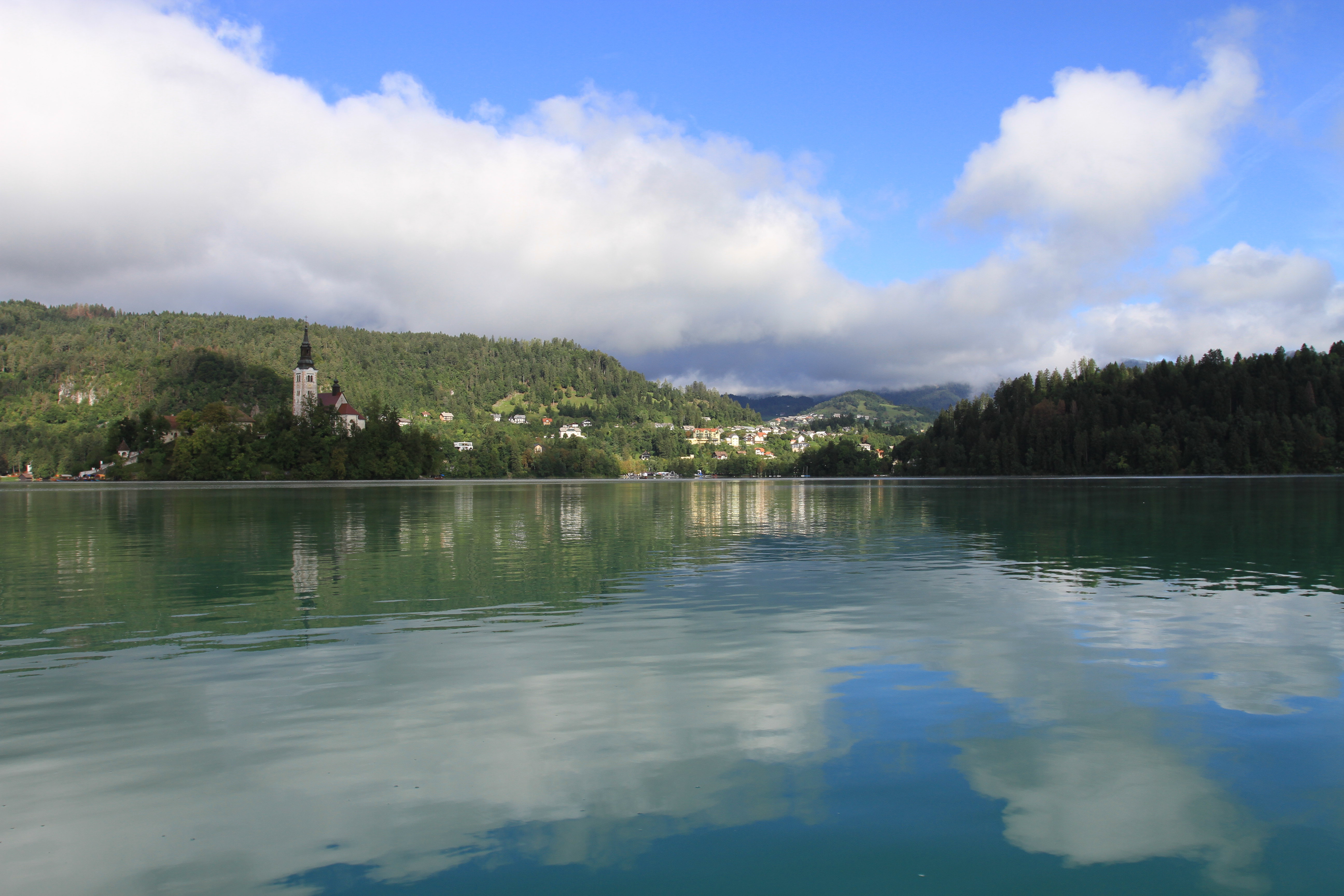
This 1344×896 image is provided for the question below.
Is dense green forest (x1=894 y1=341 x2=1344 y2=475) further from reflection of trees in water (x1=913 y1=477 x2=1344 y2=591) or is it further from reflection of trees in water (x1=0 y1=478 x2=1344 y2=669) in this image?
reflection of trees in water (x1=0 y1=478 x2=1344 y2=669)

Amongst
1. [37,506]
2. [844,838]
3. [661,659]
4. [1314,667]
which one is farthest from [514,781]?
[37,506]

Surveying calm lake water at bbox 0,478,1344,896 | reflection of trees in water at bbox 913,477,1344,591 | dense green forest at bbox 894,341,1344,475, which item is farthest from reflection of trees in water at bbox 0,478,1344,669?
dense green forest at bbox 894,341,1344,475

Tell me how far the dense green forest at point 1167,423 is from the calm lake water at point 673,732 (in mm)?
162654

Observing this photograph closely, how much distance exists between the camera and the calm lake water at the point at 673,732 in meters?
6.43

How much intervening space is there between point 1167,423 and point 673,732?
191765 mm

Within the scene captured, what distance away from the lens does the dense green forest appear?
16012 cm

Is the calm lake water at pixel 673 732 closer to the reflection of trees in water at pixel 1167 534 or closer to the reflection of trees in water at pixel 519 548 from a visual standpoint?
Answer: the reflection of trees in water at pixel 519 548

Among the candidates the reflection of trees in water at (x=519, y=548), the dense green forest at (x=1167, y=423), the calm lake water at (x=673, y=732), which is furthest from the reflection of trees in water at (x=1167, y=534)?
the dense green forest at (x=1167, y=423)

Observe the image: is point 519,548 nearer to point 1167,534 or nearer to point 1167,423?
point 1167,534

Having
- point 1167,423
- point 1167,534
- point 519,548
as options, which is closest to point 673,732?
point 519,548

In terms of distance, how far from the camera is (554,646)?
Result: 13.9 metres

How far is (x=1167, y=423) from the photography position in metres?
170

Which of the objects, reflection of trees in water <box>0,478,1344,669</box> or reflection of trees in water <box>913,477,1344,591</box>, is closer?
reflection of trees in water <box>0,478,1344,669</box>

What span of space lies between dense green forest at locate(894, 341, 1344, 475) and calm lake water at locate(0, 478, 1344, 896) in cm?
16265
